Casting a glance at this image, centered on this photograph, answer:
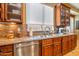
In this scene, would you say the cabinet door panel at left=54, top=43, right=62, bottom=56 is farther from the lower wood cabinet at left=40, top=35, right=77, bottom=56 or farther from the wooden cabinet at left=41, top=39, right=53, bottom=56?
the wooden cabinet at left=41, top=39, right=53, bottom=56

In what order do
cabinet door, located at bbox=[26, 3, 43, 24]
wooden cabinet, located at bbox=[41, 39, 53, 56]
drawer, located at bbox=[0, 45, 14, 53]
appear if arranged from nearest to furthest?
drawer, located at bbox=[0, 45, 14, 53] < wooden cabinet, located at bbox=[41, 39, 53, 56] < cabinet door, located at bbox=[26, 3, 43, 24]

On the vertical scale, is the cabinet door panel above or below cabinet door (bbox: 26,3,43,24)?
below

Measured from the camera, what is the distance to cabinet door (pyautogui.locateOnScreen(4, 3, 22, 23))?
3298 mm

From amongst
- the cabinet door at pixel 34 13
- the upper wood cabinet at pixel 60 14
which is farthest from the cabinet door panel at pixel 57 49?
the upper wood cabinet at pixel 60 14

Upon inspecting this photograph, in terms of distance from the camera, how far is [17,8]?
3.72 m

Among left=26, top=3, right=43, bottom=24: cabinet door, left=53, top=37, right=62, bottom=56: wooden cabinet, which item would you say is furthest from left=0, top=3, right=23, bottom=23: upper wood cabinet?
left=53, top=37, right=62, bottom=56: wooden cabinet

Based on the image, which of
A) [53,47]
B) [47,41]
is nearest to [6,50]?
[47,41]

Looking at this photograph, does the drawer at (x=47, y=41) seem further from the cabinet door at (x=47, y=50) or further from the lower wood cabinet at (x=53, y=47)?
the cabinet door at (x=47, y=50)

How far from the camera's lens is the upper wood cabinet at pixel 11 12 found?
316 centimetres

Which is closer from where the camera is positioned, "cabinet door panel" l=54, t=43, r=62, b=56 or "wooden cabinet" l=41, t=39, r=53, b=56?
"wooden cabinet" l=41, t=39, r=53, b=56

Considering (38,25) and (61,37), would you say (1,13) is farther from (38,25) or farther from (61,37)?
(61,37)

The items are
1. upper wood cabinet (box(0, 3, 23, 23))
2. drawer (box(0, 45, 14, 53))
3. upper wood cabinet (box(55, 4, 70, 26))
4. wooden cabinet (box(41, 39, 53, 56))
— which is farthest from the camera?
upper wood cabinet (box(55, 4, 70, 26))

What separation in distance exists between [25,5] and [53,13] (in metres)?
2.15

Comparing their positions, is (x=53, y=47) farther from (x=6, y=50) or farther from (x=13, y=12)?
(x=6, y=50)
